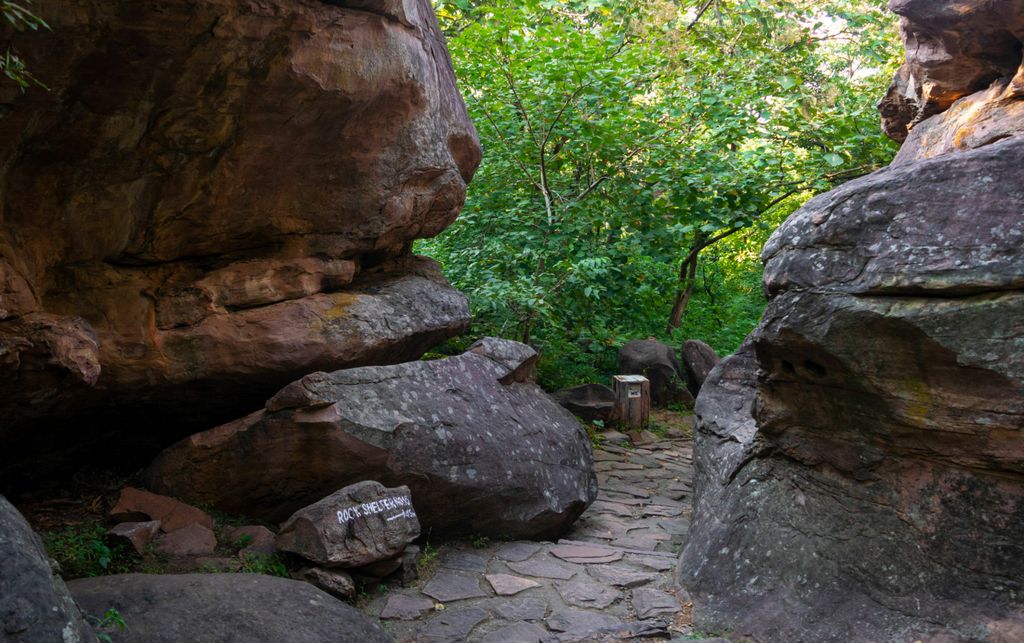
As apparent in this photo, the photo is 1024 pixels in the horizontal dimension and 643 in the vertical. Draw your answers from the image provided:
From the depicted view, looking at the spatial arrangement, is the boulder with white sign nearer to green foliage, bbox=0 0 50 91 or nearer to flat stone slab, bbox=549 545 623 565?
flat stone slab, bbox=549 545 623 565

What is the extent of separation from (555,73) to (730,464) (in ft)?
20.6

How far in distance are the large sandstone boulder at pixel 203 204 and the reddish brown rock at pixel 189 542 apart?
1.03 metres

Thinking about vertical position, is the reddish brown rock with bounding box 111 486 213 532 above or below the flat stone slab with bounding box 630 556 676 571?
above

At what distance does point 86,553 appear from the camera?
14.8 ft

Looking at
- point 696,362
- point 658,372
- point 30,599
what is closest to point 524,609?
point 30,599

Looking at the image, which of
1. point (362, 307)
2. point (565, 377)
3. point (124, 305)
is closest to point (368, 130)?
point (362, 307)

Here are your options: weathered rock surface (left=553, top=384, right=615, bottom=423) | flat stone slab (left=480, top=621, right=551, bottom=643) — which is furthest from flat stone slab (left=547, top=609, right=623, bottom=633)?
weathered rock surface (left=553, top=384, right=615, bottom=423)

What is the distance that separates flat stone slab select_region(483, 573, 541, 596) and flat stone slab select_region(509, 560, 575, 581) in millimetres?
147

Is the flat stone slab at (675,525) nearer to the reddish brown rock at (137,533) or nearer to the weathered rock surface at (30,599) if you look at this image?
the reddish brown rock at (137,533)

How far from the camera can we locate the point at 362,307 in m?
6.28

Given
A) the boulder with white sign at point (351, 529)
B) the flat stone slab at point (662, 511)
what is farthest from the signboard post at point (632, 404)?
the boulder with white sign at point (351, 529)

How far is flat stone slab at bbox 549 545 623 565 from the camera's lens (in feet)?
18.9

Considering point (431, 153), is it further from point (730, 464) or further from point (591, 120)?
point (591, 120)

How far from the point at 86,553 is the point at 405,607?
1799 millimetres
